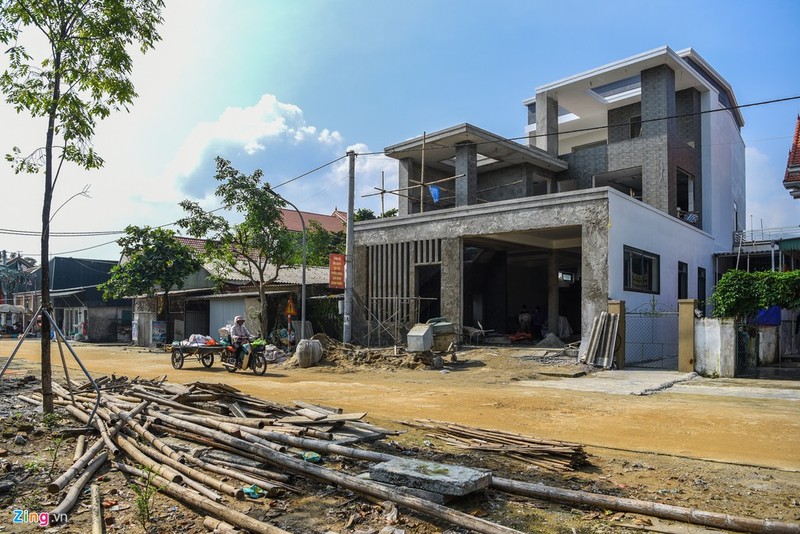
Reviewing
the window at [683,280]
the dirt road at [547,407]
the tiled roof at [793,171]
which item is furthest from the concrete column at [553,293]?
the tiled roof at [793,171]

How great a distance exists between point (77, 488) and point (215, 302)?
2300 centimetres

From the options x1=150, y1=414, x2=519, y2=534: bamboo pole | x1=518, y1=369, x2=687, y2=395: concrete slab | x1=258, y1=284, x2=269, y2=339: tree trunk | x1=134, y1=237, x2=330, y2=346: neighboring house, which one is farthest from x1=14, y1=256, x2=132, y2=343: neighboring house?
x1=150, y1=414, x2=519, y2=534: bamboo pole

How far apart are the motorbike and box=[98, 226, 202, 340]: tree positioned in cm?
1264

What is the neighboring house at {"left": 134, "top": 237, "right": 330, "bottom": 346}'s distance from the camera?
25.3 meters

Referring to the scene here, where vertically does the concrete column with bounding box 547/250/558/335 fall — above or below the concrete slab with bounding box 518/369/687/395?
above

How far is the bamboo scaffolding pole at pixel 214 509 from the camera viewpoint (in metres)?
4.27

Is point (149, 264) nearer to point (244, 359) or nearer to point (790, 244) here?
point (244, 359)

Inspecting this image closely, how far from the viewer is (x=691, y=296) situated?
22.8 metres

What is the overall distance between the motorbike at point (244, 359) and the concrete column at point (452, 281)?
6.89m

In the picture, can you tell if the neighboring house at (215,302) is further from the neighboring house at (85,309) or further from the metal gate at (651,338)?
the metal gate at (651,338)

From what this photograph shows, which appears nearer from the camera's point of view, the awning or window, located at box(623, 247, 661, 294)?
window, located at box(623, 247, 661, 294)

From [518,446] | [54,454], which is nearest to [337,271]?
[54,454]

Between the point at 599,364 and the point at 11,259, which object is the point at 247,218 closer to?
the point at 599,364

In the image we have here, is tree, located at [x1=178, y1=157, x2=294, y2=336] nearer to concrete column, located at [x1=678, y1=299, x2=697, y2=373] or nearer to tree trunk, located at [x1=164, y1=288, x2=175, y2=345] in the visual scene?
tree trunk, located at [x1=164, y1=288, x2=175, y2=345]
